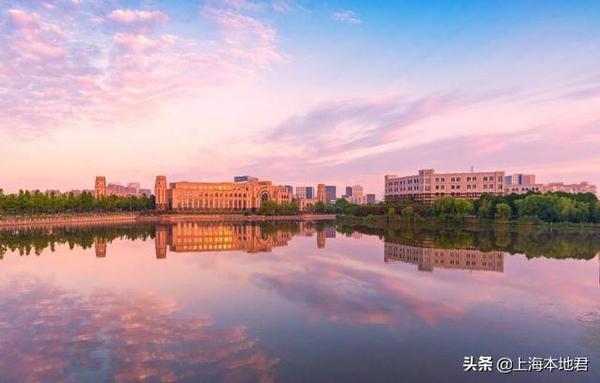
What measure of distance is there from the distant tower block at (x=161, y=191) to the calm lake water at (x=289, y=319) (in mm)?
141336

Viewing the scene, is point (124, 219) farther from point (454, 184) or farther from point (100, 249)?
point (454, 184)

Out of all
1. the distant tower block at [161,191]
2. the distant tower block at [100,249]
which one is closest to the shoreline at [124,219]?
the distant tower block at [100,249]

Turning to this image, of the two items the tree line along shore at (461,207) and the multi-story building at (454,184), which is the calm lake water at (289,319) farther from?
the multi-story building at (454,184)

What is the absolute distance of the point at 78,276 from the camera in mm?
27859

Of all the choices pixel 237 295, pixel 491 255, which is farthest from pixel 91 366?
pixel 491 255

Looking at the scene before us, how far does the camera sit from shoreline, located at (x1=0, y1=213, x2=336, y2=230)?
80.9 metres

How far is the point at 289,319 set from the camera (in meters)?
18.2

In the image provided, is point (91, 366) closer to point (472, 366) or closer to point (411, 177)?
→ point (472, 366)

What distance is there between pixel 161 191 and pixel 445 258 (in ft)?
506

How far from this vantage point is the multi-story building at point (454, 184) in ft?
423

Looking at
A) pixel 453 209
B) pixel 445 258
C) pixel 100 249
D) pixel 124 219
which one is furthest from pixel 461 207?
pixel 124 219

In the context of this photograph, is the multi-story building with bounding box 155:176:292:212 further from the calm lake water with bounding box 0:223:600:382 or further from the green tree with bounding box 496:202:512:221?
the calm lake water with bounding box 0:223:600:382

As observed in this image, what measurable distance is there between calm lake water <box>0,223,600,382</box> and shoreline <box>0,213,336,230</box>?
5367 centimetres

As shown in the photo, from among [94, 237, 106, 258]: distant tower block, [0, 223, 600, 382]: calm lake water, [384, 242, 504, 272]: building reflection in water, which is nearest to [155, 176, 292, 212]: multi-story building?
[94, 237, 106, 258]: distant tower block
